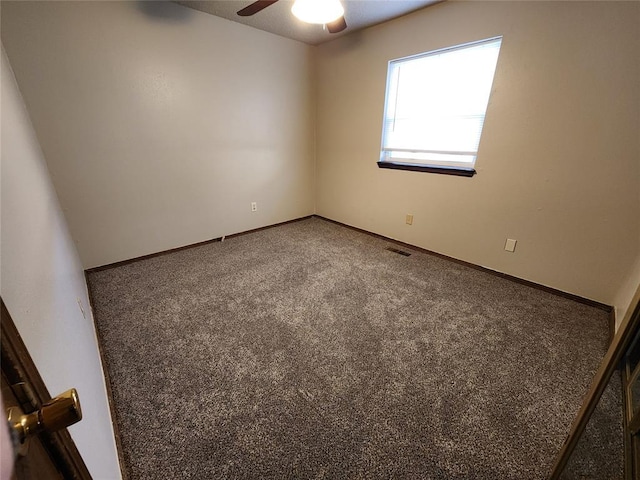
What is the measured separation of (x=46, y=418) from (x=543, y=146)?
286 cm

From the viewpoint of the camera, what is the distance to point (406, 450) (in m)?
1.14

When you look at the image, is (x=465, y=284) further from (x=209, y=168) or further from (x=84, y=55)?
(x=84, y=55)

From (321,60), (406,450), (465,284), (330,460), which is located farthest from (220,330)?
(321,60)

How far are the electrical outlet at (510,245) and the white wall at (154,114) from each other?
2640 millimetres

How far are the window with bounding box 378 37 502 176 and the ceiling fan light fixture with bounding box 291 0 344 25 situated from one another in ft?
4.57

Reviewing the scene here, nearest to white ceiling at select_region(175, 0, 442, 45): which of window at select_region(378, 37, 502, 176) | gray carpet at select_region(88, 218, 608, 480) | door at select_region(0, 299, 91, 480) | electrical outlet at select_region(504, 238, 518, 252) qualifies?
window at select_region(378, 37, 502, 176)

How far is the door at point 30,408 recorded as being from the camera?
1.08 ft

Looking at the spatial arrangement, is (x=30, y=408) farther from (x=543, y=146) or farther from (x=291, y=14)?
(x=291, y=14)

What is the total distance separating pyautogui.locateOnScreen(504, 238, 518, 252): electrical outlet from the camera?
2.42 m

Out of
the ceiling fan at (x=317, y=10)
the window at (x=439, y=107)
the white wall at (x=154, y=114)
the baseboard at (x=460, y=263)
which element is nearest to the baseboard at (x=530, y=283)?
the baseboard at (x=460, y=263)

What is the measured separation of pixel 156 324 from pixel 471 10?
3327 mm

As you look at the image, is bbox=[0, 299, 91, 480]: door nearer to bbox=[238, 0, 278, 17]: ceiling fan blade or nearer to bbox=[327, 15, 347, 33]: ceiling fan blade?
bbox=[238, 0, 278, 17]: ceiling fan blade

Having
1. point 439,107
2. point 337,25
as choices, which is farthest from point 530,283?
point 337,25

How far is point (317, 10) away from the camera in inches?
60.4
